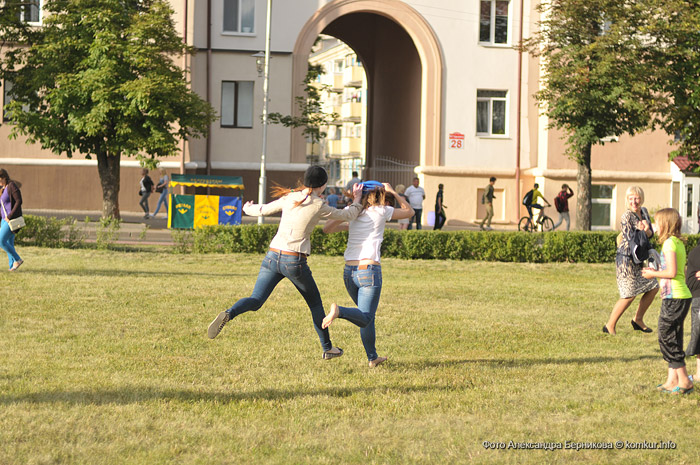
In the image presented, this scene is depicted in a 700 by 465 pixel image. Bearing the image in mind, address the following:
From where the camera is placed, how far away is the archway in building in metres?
34.3

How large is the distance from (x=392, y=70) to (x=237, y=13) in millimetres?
9509

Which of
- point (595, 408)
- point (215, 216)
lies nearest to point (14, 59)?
point (215, 216)

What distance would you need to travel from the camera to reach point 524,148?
35312mm

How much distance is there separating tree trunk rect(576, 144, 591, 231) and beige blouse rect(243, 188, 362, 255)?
61.8 feet

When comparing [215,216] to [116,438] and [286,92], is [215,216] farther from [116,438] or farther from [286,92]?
[116,438]

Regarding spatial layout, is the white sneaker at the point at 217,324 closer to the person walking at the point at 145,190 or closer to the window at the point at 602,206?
the person walking at the point at 145,190

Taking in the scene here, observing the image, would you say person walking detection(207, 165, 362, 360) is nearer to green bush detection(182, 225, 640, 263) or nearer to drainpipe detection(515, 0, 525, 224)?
green bush detection(182, 225, 640, 263)

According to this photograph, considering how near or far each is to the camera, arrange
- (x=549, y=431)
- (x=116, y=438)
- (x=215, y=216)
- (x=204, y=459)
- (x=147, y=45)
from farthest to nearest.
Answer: (x=215, y=216)
(x=147, y=45)
(x=549, y=431)
(x=116, y=438)
(x=204, y=459)

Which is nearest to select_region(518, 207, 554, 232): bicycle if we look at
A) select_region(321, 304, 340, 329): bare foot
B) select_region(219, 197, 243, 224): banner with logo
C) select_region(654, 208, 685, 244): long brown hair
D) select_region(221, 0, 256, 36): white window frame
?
select_region(219, 197, 243, 224): banner with logo

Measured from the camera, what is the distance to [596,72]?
2391cm

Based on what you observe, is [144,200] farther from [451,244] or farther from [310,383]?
[310,383]

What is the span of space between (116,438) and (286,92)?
95.3 ft

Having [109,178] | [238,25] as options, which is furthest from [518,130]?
[109,178]

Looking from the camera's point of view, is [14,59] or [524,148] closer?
[14,59]
